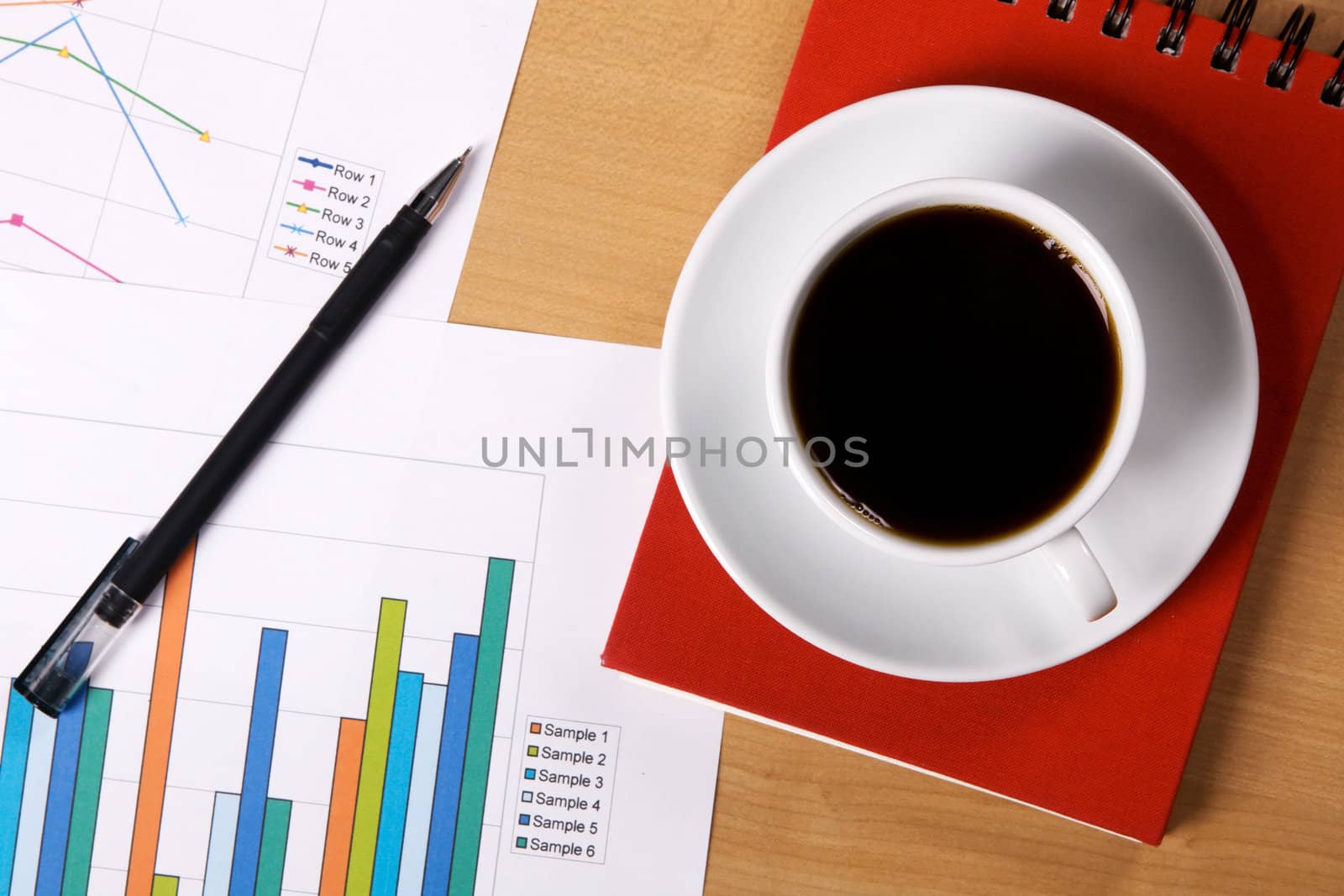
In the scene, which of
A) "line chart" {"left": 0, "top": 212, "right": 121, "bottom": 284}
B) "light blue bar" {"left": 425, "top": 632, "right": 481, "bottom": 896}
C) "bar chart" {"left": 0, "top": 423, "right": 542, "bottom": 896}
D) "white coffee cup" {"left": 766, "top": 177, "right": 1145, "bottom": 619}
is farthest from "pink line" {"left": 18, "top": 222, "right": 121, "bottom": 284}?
"white coffee cup" {"left": 766, "top": 177, "right": 1145, "bottom": 619}

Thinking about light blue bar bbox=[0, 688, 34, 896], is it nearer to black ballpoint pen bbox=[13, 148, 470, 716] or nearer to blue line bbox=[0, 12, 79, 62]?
black ballpoint pen bbox=[13, 148, 470, 716]

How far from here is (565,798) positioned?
628mm

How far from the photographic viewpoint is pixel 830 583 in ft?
1.80

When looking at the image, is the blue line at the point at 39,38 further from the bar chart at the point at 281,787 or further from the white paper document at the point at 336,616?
the bar chart at the point at 281,787

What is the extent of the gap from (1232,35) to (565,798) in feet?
2.14

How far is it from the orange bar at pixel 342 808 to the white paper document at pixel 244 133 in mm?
292

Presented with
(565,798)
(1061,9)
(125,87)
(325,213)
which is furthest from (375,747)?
(1061,9)

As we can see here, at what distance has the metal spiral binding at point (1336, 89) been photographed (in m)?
0.58

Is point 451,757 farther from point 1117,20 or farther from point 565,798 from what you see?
point 1117,20

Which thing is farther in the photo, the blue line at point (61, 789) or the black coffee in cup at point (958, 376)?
the blue line at point (61, 789)

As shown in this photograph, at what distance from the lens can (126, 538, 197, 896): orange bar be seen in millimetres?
630

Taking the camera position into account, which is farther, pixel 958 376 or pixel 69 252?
pixel 69 252

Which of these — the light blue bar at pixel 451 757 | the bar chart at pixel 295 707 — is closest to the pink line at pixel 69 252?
the bar chart at pixel 295 707

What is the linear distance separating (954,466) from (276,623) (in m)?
0.45
